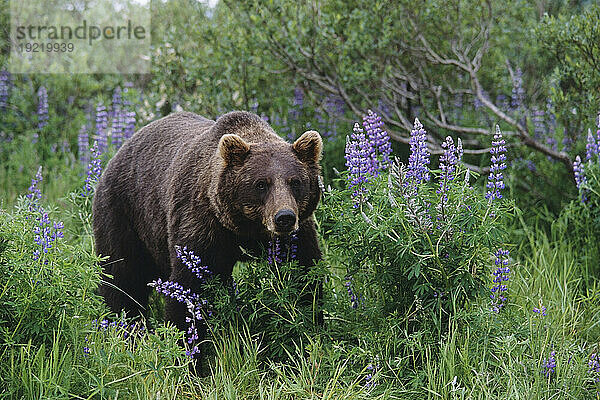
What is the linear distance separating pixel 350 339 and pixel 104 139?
390 centimetres

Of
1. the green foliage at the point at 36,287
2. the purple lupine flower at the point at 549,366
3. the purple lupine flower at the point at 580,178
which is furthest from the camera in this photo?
the purple lupine flower at the point at 580,178

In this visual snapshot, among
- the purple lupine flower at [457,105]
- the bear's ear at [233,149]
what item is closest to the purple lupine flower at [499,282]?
the bear's ear at [233,149]

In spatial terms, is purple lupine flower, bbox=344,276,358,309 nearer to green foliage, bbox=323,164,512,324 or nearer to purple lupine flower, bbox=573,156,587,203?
green foliage, bbox=323,164,512,324

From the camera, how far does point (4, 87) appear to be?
9.12 metres

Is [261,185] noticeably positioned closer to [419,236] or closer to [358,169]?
[358,169]

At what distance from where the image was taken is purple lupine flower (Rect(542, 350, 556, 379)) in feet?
12.7

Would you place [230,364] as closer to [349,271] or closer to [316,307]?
[316,307]

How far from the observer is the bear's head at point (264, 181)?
3965 mm

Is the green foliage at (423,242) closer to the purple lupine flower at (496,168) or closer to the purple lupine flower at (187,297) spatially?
the purple lupine flower at (496,168)

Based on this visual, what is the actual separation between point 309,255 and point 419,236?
2.42 ft

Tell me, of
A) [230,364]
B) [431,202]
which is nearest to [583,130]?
[431,202]

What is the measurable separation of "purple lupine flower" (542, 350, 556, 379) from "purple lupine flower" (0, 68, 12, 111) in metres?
7.40

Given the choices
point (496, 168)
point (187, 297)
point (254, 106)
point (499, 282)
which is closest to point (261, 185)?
point (187, 297)

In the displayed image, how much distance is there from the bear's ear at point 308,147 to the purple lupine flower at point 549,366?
1.65 meters
